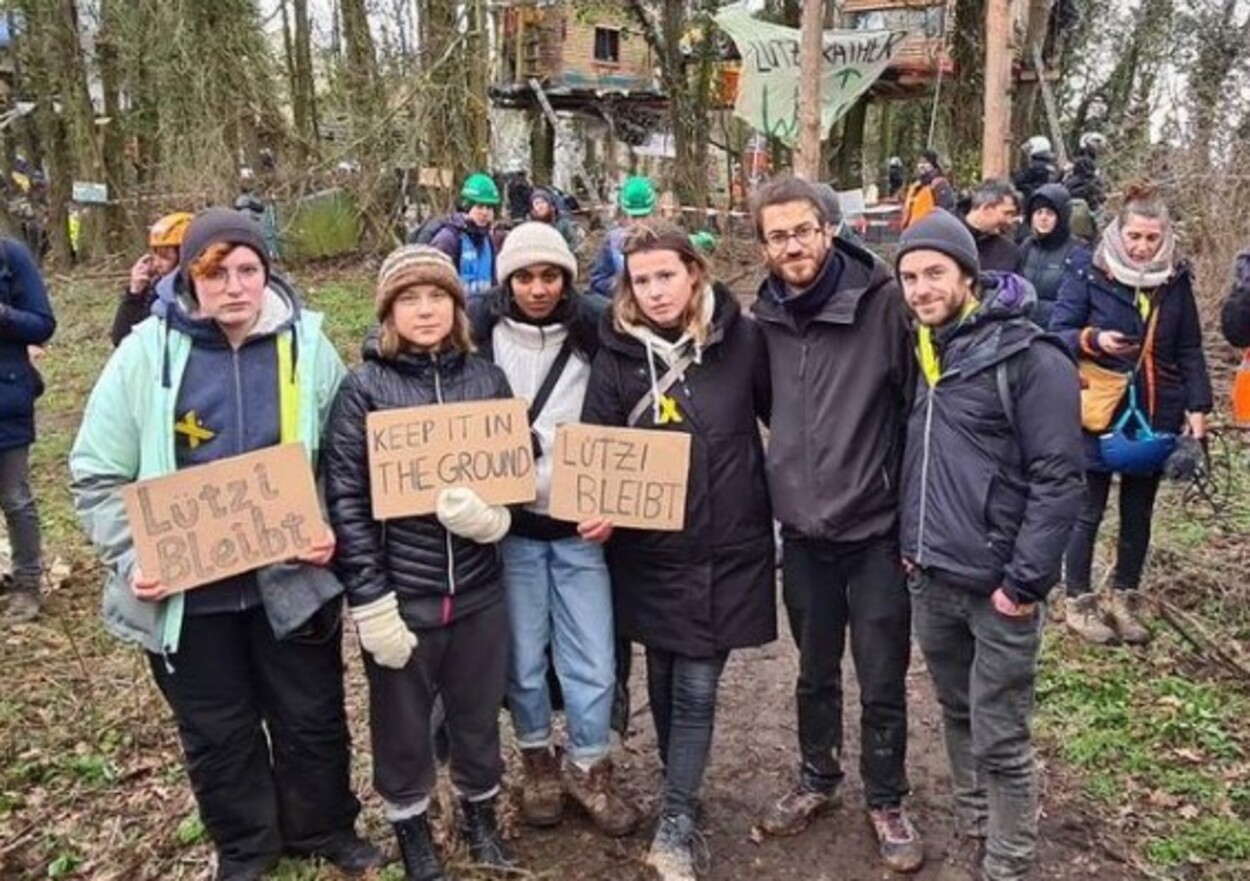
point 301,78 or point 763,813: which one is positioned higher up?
point 301,78

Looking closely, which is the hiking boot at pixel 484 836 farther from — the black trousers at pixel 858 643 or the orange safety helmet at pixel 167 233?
the orange safety helmet at pixel 167 233

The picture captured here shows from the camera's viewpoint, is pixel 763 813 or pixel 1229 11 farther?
pixel 1229 11

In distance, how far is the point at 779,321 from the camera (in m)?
3.31

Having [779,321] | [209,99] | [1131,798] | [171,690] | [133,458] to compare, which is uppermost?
[209,99]

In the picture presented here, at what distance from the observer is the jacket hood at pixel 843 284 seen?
10.5 ft

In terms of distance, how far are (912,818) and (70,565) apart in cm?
512

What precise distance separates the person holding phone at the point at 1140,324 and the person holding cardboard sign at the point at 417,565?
111 inches

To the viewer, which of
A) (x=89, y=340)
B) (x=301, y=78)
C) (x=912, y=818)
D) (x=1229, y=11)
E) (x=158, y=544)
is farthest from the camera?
(x=301, y=78)

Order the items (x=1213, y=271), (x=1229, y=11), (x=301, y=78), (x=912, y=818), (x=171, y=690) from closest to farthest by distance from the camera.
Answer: (x=171, y=690) → (x=912, y=818) → (x=1213, y=271) → (x=1229, y=11) → (x=301, y=78)

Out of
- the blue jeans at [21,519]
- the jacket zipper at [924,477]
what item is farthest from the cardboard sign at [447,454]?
the blue jeans at [21,519]

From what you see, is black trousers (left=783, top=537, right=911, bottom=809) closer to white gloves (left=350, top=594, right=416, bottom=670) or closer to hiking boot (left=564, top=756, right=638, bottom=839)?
hiking boot (left=564, top=756, right=638, bottom=839)

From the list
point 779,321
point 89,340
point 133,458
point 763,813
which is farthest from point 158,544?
point 89,340

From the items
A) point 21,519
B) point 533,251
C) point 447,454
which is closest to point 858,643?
point 447,454

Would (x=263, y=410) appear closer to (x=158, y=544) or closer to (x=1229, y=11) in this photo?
(x=158, y=544)
